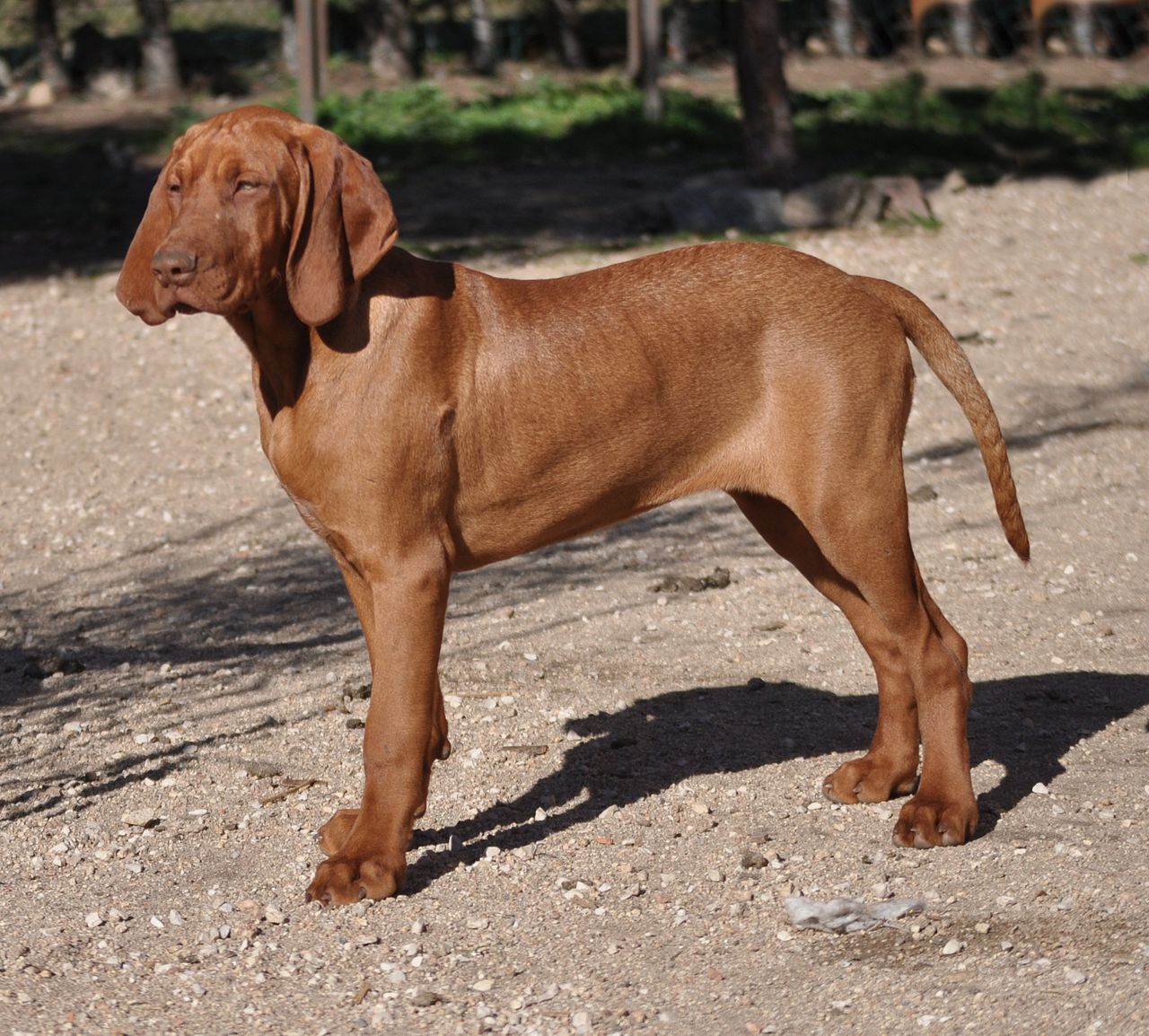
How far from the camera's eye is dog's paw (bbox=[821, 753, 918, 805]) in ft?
16.9

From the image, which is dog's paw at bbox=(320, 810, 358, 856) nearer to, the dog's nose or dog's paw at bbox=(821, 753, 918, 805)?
dog's paw at bbox=(821, 753, 918, 805)

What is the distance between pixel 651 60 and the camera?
17203 millimetres

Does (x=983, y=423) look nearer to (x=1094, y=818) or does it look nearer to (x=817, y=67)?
(x=1094, y=818)

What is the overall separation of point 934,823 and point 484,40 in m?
17.2

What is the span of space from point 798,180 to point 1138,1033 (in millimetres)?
11524

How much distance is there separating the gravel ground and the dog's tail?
36.5 inches

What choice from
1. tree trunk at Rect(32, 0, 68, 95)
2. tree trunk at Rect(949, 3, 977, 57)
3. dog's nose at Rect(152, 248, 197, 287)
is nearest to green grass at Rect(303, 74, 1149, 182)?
tree trunk at Rect(949, 3, 977, 57)

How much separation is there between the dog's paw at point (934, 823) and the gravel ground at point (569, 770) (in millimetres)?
53

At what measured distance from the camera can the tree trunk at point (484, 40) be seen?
2039 cm

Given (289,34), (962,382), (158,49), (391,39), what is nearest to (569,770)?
(962,382)

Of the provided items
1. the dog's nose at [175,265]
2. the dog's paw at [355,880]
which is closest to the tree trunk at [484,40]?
the dog's nose at [175,265]

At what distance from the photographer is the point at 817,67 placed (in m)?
20.3

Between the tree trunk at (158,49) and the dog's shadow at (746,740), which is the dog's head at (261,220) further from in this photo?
the tree trunk at (158,49)

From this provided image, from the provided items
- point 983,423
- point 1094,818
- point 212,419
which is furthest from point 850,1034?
point 212,419
